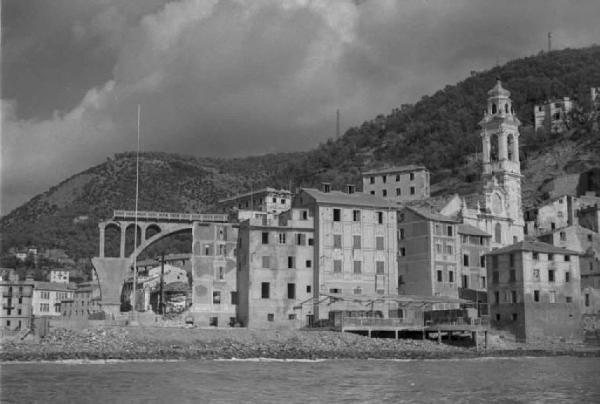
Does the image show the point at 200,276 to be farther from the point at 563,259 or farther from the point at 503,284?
the point at 563,259

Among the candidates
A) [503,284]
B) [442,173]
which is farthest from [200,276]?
[442,173]

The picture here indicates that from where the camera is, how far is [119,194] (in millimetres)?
186000

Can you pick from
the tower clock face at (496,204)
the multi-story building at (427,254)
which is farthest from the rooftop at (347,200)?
the tower clock face at (496,204)

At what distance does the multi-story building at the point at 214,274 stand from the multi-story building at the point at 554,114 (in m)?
84.9

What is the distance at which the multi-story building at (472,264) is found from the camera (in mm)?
84762

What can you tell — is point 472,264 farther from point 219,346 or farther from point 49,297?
point 49,297

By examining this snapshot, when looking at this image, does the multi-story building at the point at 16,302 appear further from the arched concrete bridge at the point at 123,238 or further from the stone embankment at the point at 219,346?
the stone embankment at the point at 219,346

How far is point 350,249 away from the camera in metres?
79.4

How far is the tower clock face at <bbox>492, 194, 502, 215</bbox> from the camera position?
9688 centimetres

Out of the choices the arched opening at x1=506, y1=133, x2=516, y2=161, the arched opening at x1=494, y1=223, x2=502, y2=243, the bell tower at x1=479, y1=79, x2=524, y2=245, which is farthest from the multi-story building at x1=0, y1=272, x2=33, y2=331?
the arched opening at x1=506, y1=133, x2=516, y2=161

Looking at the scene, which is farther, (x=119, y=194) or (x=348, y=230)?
(x=119, y=194)

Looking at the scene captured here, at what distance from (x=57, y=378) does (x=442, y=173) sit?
350 ft

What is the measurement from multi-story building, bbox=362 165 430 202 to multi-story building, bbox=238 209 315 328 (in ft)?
115

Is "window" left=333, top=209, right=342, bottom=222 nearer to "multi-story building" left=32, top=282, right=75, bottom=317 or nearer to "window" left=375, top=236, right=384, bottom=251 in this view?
"window" left=375, top=236, right=384, bottom=251
